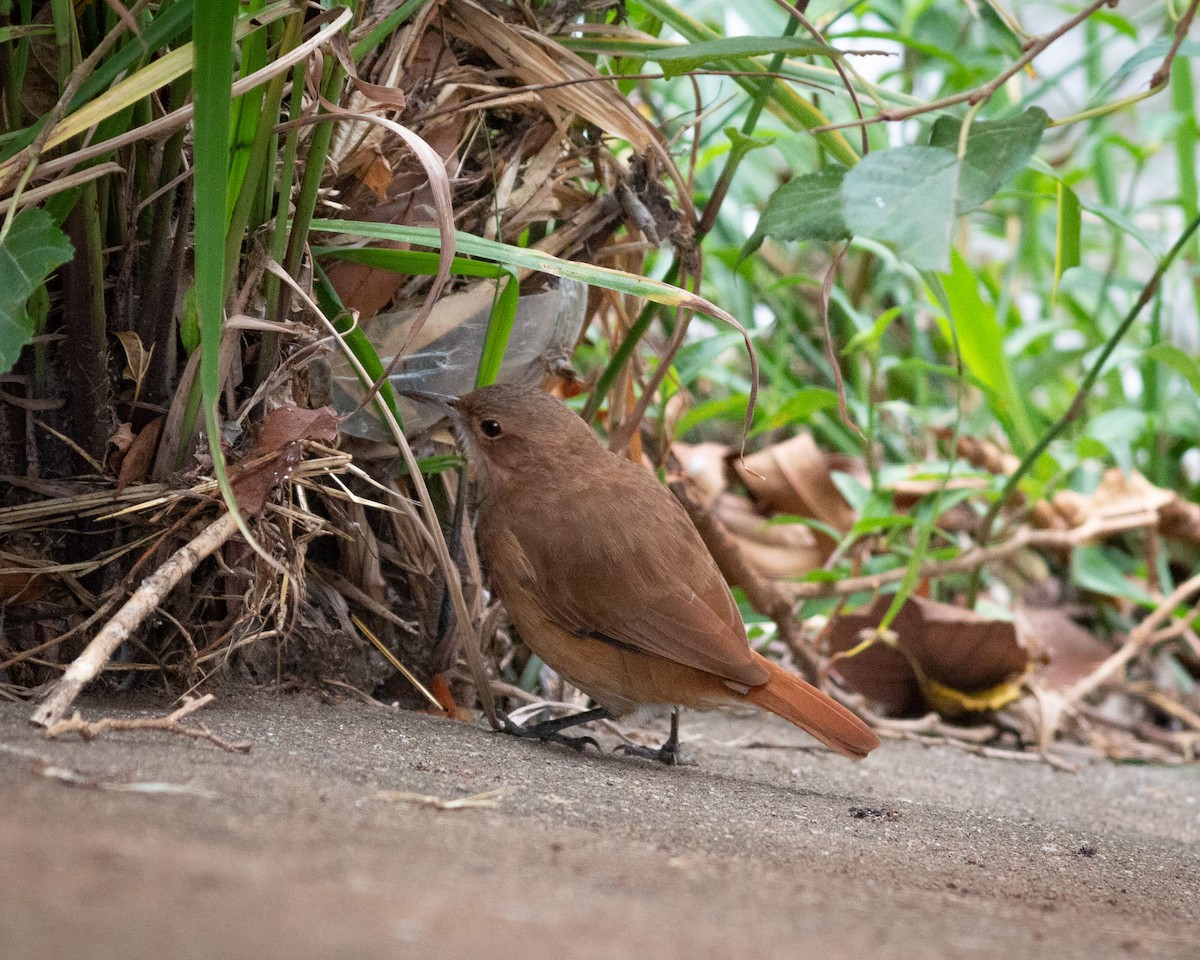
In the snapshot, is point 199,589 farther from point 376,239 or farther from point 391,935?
point 391,935

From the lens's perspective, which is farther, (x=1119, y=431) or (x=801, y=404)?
(x=1119, y=431)

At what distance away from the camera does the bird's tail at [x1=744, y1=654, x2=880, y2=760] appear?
259 cm

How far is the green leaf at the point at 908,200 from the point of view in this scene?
1556mm

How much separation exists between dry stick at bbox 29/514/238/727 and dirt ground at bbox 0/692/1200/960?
5 cm

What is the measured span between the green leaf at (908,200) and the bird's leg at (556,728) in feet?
4.35

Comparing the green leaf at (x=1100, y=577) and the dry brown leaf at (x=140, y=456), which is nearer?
the dry brown leaf at (x=140, y=456)

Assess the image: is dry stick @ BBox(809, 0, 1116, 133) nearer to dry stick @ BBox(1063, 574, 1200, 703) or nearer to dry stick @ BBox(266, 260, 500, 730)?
dry stick @ BBox(266, 260, 500, 730)

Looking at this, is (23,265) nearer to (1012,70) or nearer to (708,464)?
(1012,70)

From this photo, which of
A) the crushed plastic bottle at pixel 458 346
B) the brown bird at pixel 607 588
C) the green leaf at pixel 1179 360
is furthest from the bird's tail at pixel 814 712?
the green leaf at pixel 1179 360

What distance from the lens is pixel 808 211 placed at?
191 centimetres

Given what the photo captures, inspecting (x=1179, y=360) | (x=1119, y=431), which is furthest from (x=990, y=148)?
(x=1119, y=431)

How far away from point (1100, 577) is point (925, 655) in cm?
81

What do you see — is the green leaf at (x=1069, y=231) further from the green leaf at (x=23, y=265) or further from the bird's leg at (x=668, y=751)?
the green leaf at (x=23, y=265)

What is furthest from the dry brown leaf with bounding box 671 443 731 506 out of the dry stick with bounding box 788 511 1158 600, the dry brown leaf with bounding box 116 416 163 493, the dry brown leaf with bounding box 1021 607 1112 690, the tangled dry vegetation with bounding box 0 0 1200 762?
the dry brown leaf with bounding box 116 416 163 493
